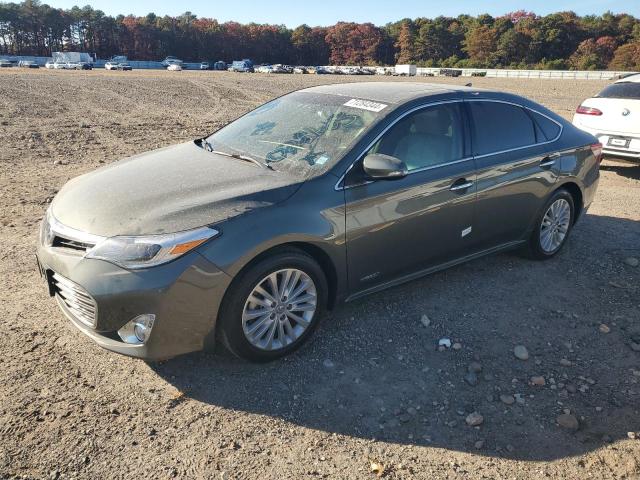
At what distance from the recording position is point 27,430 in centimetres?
281

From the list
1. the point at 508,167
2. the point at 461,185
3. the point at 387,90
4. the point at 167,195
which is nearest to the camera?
the point at 167,195

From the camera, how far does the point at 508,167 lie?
15.1ft

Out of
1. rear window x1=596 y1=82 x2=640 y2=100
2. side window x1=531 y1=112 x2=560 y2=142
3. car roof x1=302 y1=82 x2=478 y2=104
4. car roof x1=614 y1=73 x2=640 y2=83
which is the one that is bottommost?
side window x1=531 y1=112 x2=560 y2=142

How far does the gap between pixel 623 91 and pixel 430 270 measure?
688cm

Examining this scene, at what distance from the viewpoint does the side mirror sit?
356cm

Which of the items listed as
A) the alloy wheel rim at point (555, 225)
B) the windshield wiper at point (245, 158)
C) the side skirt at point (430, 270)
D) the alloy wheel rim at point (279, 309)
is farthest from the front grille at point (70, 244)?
the alloy wheel rim at point (555, 225)

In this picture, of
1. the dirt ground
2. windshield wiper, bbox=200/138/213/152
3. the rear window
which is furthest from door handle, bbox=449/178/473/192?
the rear window

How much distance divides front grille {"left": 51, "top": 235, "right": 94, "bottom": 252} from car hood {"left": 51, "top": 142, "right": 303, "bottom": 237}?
0.29 ft

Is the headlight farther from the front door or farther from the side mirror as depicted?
the side mirror

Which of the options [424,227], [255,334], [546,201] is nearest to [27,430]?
[255,334]

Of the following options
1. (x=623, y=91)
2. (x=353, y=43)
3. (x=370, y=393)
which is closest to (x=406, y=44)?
(x=353, y=43)

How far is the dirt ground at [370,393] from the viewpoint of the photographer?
8.88 feet

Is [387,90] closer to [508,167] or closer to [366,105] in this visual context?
[366,105]

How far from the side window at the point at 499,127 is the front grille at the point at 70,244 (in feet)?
10.2
